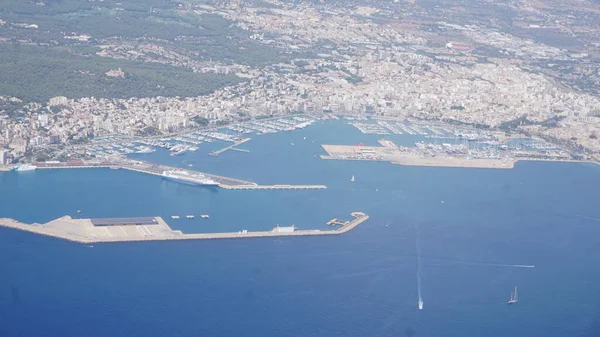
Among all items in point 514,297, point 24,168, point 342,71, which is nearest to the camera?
point 514,297

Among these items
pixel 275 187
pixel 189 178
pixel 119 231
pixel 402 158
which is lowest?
pixel 402 158

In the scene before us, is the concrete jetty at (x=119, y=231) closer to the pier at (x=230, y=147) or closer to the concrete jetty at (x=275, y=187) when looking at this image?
the concrete jetty at (x=275, y=187)

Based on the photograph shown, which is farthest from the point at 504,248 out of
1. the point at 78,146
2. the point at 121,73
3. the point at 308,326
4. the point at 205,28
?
the point at 205,28

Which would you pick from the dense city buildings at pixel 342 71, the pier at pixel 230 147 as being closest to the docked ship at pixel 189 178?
the pier at pixel 230 147

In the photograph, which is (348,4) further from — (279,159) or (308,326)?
(308,326)

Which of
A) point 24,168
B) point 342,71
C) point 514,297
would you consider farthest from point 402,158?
point 342,71

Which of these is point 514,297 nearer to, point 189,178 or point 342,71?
point 189,178
